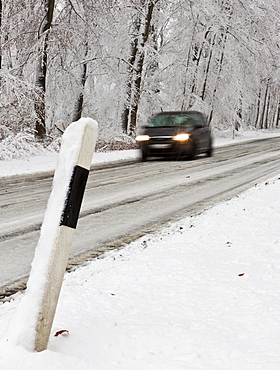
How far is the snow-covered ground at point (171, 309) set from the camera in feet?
7.29

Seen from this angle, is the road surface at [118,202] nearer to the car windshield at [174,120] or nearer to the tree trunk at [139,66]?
the car windshield at [174,120]

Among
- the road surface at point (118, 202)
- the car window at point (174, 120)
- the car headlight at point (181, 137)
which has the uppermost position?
the car window at point (174, 120)

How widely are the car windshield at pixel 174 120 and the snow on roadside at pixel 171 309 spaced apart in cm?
1070

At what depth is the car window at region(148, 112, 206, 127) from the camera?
50.7 feet

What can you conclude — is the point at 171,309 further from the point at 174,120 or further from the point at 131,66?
the point at 131,66

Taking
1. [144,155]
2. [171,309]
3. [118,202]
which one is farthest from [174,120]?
[171,309]

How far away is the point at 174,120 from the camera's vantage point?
51.2ft

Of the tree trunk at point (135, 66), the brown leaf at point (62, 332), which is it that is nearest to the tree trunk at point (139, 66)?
the tree trunk at point (135, 66)

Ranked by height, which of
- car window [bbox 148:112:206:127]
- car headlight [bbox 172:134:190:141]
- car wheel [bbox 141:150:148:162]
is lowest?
car wheel [bbox 141:150:148:162]

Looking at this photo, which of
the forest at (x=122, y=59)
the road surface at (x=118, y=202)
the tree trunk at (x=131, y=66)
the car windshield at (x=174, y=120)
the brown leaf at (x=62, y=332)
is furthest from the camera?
the tree trunk at (x=131, y=66)

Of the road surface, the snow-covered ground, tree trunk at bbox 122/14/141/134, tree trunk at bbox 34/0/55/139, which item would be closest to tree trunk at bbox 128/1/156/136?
tree trunk at bbox 122/14/141/134

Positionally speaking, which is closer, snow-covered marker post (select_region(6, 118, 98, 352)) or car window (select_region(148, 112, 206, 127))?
snow-covered marker post (select_region(6, 118, 98, 352))

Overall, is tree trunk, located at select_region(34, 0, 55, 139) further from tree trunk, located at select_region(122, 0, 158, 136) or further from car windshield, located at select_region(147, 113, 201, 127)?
tree trunk, located at select_region(122, 0, 158, 136)

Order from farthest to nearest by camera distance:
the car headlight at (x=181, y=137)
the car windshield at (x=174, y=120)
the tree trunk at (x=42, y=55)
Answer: the tree trunk at (x=42, y=55)
the car windshield at (x=174, y=120)
the car headlight at (x=181, y=137)
